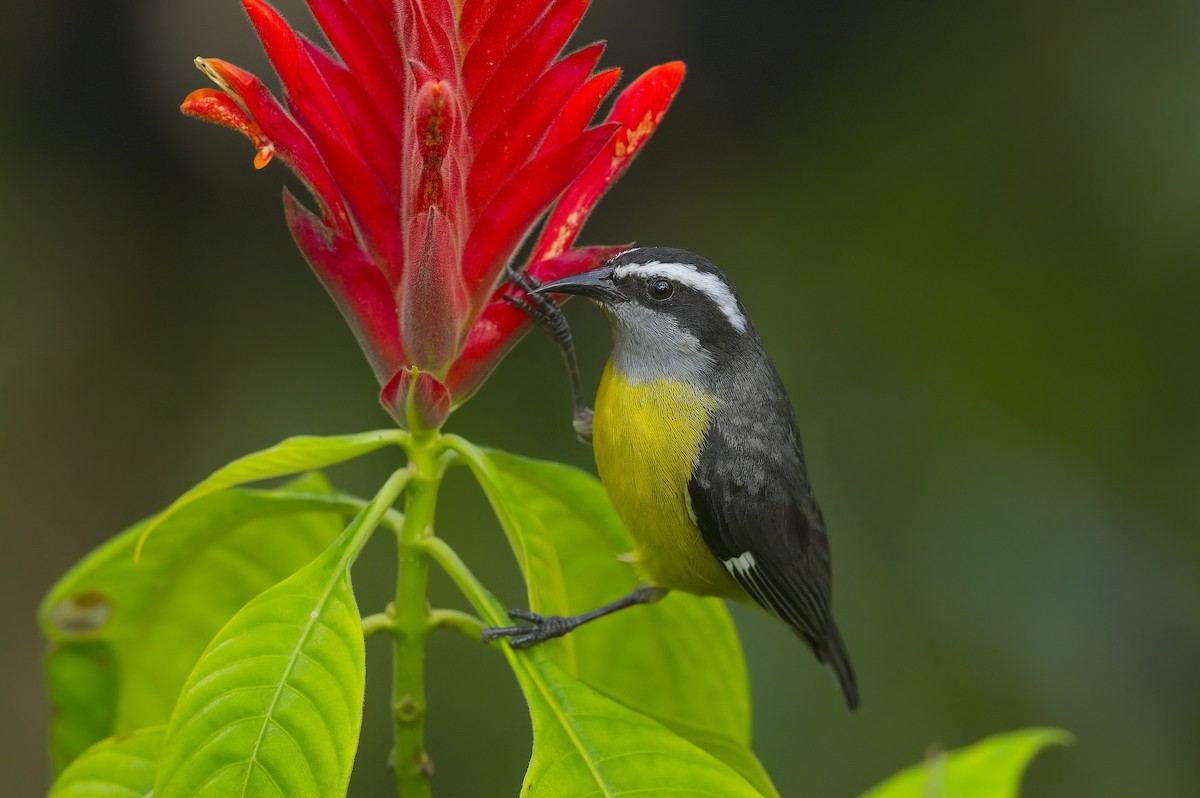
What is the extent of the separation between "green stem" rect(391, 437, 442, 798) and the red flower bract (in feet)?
Answer: 0.31

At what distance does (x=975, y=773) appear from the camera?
0.79 m

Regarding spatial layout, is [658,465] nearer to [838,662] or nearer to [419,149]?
[838,662]

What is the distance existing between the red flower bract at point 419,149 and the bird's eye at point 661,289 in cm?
61

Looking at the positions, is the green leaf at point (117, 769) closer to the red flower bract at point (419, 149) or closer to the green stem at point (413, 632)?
the green stem at point (413, 632)

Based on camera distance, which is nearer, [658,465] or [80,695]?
[80,695]

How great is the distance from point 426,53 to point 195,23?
2428 mm

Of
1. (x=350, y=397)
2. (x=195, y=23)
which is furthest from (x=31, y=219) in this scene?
(x=350, y=397)

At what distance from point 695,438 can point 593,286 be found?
364 mm

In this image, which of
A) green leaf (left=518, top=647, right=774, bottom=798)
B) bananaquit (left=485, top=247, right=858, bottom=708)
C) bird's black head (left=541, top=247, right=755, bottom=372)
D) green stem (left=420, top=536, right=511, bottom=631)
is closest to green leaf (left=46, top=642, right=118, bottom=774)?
green stem (left=420, top=536, right=511, bottom=631)

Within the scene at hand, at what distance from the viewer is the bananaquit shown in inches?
79.9

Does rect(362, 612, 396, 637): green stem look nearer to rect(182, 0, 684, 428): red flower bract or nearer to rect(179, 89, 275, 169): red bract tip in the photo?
rect(182, 0, 684, 428): red flower bract

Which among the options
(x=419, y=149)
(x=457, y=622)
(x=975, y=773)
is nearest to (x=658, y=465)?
(x=457, y=622)

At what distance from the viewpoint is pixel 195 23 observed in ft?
11.3

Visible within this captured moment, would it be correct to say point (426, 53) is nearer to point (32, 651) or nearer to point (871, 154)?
point (871, 154)
